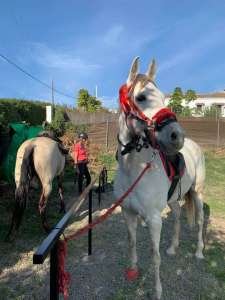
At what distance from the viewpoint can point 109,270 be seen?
159 inches


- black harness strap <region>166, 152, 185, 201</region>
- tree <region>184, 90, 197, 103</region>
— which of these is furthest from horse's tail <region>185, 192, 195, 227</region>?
tree <region>184, 90, 197, 103</region>

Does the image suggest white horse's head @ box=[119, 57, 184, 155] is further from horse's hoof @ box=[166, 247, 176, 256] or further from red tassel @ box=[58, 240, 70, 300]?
horse's hoof @ box=[166, 247, 176, 256]

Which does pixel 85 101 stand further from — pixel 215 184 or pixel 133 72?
pixel 133 72

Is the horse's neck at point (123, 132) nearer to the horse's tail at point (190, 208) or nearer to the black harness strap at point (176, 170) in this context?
the black harness strap at point (176, 170)

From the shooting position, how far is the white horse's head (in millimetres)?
2471

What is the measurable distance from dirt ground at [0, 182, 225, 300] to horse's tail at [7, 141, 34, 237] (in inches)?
14.9

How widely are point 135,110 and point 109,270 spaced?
7.47 feet

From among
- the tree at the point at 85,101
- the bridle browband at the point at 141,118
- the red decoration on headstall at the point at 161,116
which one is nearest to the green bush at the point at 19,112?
the bridle browband at the point at 141,118

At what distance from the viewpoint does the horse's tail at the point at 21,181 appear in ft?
16.3

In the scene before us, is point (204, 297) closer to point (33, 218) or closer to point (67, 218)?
point (67, 218)

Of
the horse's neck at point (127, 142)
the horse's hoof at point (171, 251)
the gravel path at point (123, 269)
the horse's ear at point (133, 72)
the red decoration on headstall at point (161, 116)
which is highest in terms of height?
the horse's ear at point (133, 72)

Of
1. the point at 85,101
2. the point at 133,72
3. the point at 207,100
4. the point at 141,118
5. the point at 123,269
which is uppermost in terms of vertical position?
the point at 207,100

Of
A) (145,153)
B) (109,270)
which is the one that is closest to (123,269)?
(109,270)

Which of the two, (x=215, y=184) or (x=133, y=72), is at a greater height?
(x=133, y=72)
